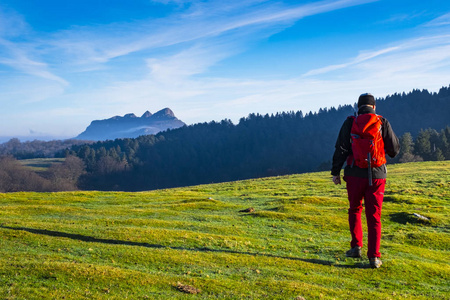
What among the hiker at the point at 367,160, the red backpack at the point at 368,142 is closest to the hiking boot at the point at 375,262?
the hiker at the point at 367,160

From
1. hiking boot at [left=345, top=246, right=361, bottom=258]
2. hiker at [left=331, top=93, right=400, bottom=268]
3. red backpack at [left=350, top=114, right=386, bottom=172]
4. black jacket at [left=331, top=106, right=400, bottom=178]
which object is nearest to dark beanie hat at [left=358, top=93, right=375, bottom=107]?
hiker at [left=331, top=93, right=400, bottom=268]

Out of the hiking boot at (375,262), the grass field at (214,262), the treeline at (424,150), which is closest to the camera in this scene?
the grass field at (214,262)

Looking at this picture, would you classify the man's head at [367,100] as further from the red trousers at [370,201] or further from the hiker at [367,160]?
the red trousers at [370,201]

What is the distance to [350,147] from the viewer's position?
11680mm

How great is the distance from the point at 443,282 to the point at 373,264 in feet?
7.15

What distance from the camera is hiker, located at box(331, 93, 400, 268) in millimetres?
11047

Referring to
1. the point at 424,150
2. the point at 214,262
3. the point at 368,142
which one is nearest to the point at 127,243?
the point at 214,262

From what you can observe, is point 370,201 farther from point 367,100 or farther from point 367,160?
point 367,100

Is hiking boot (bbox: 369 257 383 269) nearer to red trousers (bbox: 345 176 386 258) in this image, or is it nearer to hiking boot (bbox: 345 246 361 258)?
red trousers (bbox: 345 176 386 258)

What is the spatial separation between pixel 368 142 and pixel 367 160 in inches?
21.8

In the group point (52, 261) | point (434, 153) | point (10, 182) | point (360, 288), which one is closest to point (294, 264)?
point (360, 288)

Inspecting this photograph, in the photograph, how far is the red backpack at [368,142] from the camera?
36.2ft

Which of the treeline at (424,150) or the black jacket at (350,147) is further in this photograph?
the treeline at (424,150)

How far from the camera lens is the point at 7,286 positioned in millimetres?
8633
